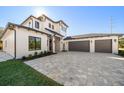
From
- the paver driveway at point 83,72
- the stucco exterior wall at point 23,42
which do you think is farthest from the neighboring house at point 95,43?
the stucco exterior wall at point 23,42

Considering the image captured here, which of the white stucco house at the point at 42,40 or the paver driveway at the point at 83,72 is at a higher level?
the white stucco house at the point at 42,40

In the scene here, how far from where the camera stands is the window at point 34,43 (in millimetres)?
11701

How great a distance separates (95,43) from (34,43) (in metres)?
11.6

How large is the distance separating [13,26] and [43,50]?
222 inches

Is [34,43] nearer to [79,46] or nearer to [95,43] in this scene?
[79,46]

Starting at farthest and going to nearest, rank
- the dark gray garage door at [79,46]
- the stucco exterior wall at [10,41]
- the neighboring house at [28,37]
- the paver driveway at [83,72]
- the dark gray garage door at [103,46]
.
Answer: the dark gray garage door at [79,46] → the dark gray garage door at [103,46] → the stucco exterior wall at [10,41] → the neighboring house at [28,37] → the paver driveway at [83,72]

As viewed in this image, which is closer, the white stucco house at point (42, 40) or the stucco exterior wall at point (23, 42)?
the stucco exterior wall at point (23, 42)

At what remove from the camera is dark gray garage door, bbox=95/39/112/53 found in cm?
1798

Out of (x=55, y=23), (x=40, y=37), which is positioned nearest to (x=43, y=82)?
(x=40, y=37)

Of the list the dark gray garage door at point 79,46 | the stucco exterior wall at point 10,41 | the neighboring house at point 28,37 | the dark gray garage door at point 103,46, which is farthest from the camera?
the dark gray garage door at point 79,46

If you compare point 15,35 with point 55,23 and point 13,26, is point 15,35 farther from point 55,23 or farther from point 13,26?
point 55,23

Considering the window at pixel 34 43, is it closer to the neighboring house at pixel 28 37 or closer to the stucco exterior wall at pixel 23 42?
the neighboring house at pixel 28 37
